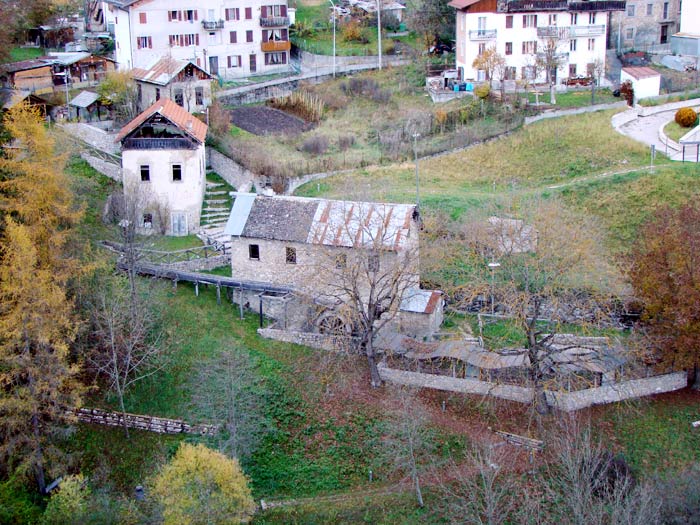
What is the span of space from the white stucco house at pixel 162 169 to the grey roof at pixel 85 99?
10483 mm

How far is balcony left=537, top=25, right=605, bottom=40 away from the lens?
206 ft

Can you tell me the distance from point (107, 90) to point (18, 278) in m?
24.8

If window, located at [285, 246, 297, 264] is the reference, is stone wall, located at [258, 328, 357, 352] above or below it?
below

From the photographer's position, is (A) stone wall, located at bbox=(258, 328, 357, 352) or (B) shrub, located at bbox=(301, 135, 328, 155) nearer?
(A) stone wall, located at bbox=(258, 328, 357, 352)

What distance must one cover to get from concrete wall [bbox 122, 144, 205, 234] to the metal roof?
560 centimetres

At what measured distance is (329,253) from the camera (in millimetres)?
39375

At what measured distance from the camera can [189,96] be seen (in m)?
56.9

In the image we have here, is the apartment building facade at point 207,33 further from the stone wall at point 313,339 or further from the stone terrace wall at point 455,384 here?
the stone terrace wall at point 455,384

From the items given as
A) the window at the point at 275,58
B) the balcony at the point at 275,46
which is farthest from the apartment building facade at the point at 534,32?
the window at the point at 275,58

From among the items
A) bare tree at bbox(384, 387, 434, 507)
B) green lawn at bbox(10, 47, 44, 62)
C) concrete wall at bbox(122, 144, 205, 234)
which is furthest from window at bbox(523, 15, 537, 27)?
bare tree at bbox(384, 387, 434, 507)

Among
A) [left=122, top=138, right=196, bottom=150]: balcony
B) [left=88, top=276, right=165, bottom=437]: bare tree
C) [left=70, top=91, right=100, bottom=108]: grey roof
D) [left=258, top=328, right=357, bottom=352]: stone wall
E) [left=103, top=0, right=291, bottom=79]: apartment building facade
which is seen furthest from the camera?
[left=103, top=0, right=291, bottom=79]: apartment building facade

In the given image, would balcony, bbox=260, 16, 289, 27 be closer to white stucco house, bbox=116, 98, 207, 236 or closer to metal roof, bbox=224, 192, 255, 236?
white stucco house, bbox=116, 98, 207, 236

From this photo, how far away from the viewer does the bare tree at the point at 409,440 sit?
33125mm

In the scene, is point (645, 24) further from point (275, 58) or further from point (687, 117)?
point (275, 58)
